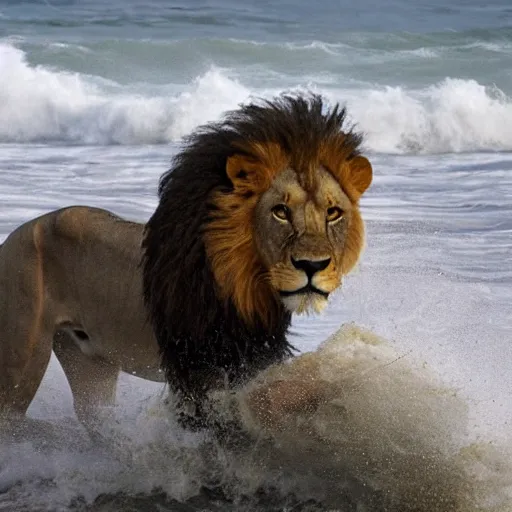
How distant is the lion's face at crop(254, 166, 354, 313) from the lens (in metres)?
4.21

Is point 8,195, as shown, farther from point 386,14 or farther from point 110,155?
point 386,14

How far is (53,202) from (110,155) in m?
4.57

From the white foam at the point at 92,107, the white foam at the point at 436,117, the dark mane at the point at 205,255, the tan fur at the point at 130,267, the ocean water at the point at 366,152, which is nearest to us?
the tan fur at the point at 130,267

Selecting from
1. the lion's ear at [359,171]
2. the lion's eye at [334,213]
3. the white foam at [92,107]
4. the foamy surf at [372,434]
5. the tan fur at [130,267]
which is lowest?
the white foam at [92,107]

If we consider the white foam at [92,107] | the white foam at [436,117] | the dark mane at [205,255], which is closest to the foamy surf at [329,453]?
the dark mane at [205,255]

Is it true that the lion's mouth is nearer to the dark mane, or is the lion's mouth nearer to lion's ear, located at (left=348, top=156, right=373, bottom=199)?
the dark mane

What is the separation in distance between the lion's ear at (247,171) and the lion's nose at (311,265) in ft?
1.01

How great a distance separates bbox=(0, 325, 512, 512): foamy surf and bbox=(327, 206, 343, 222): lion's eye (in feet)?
1.95

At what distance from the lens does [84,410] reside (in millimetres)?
5648

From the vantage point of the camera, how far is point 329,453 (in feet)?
15.2

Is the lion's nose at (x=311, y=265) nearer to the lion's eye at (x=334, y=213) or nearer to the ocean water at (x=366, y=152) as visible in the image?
the lion's eye at (x=334, y=213)

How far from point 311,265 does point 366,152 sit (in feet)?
2.08

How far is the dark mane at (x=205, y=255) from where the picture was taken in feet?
14.5

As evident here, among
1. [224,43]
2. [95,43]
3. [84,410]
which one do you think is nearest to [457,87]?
[224,43]
